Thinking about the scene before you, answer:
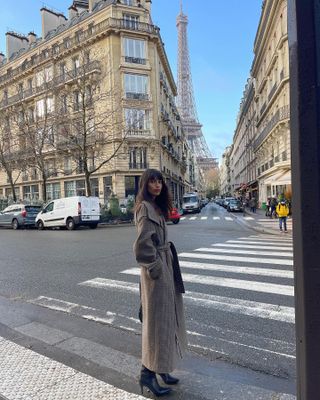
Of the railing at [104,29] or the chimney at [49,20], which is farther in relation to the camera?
the chimney at [49,20]

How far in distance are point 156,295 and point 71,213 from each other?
693 inches

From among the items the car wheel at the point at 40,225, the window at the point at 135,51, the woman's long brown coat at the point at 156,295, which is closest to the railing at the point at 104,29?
the window at the point at 135,51

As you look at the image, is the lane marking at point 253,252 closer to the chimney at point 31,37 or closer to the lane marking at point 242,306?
the lane marking at point 242,306

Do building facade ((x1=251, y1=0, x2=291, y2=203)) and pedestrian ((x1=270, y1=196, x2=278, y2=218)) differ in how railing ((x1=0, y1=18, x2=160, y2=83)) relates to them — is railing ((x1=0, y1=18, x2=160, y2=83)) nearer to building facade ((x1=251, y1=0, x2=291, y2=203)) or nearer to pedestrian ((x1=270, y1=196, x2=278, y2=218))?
building facade ((x1=251, y1=0, x2=291, y2=203))

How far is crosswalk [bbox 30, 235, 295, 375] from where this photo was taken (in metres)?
3.63

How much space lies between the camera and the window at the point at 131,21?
36794mm

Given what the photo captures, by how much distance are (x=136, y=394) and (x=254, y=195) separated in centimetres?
5179

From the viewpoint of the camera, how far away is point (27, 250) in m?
11.2

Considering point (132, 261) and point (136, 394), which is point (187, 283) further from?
point (136, 394)

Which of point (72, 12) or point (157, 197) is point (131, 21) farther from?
point (157, 197)

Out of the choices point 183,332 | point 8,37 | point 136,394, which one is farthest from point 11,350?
point 8,37

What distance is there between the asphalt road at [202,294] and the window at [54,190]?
3402 centimetres

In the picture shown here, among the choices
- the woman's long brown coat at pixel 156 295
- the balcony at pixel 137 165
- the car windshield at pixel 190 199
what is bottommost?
the woman's long brown coat at pixel 156 295

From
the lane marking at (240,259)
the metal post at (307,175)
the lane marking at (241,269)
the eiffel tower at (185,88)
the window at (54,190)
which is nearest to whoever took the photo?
the metal post at (307,175)
